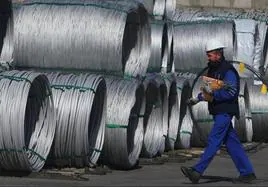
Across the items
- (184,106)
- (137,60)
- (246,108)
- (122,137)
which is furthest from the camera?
(246,108)

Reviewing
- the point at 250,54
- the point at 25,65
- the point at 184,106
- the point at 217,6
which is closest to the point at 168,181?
the point at 25,65

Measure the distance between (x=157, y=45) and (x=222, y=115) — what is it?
588 cm

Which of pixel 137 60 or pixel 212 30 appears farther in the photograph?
pixel 212 30

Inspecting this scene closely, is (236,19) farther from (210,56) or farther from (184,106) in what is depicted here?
(210,56)

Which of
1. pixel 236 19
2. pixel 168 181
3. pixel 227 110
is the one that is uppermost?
pixel 236 19

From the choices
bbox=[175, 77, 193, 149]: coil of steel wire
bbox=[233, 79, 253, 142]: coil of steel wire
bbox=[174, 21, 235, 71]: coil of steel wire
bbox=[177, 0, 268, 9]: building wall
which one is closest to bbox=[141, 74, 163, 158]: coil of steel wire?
bbox=[175, 77, 193, 149]: coil of steel wire

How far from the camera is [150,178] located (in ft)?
41.3

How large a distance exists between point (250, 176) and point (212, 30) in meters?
7.62

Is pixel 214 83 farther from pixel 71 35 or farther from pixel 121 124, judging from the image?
pixel 71 35

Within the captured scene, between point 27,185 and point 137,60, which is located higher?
point 137,60

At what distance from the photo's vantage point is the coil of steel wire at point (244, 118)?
60.0 feet

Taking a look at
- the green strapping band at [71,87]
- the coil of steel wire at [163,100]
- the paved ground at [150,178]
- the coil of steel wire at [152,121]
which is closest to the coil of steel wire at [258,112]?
the coil of steel wire at [163,100]

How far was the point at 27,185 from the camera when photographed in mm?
11031

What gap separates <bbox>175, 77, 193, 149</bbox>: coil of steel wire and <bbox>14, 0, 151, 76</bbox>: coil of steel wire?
314 centimetres
